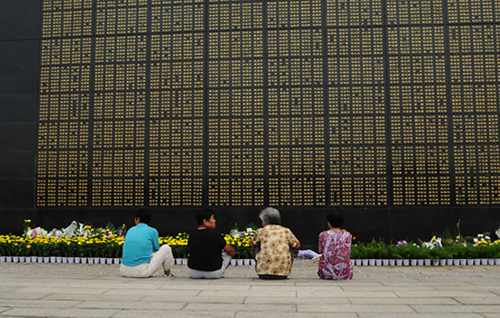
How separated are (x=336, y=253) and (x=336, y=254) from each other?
19mm

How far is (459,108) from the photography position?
1132cm

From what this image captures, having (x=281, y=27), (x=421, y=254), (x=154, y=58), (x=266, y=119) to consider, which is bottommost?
(x=421, y=254)

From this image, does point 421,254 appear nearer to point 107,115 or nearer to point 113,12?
point 107,115

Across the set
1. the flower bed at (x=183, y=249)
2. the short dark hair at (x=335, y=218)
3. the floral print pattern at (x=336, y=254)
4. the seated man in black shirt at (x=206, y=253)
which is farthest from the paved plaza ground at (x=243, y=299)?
the flower bed at (x=183, y=249)

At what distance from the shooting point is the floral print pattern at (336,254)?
6.35 metres

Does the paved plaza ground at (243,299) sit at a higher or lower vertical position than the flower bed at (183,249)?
higher

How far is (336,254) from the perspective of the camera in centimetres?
635

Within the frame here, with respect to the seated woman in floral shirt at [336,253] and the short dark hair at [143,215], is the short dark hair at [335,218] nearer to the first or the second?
the seated woman in floral shirt at [336,253]

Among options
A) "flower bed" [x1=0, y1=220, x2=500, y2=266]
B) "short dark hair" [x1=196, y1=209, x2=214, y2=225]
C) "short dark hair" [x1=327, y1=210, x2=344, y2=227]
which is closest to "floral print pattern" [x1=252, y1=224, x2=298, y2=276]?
"short dark hair" [x1=327, y1=210, x2=344, y2=227]

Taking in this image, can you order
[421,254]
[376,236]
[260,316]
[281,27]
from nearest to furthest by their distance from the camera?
[260,316] < [421,254] < [376,236] < [281,27]

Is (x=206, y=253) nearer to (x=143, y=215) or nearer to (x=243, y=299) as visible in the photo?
(x=143, y=215)

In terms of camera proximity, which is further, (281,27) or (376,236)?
(281,27)

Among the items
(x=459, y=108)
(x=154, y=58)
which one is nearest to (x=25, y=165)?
(x=154, y=58)

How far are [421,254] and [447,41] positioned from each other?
6.09 metres
